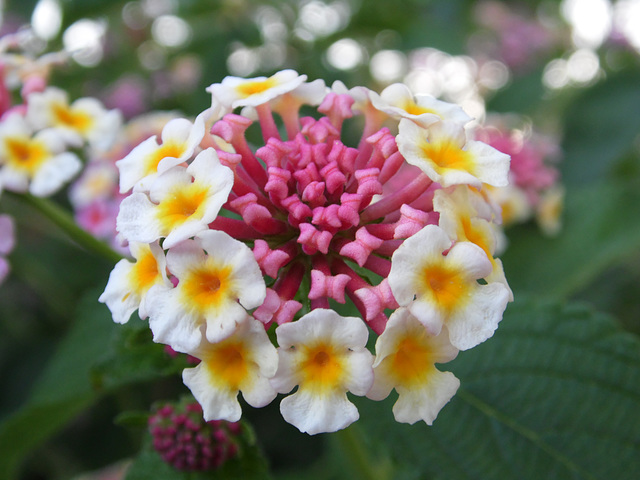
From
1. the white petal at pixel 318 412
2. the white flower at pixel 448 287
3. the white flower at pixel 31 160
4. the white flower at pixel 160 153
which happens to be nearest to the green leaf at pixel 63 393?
the white flower at pixel 31 160

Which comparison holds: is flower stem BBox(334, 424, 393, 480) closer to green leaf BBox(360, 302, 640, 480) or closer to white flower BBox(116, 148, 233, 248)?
green leaf BBox(360, 302, 640, 480)

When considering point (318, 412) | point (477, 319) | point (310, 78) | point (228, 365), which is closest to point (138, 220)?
point (228, 365)

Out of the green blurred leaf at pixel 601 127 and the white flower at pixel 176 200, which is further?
the green blurred leaf at pixel 601 127

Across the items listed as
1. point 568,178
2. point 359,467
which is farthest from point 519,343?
point 568,178

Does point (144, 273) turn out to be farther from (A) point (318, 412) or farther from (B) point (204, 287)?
(A) point (318, 412)

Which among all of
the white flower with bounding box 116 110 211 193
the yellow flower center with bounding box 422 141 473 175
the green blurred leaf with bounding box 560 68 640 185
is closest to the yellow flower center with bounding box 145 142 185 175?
the white flower with bounding box 116 110 211 193

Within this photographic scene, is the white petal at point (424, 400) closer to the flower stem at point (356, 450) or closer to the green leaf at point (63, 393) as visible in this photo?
the flower stem at point (356, 450)

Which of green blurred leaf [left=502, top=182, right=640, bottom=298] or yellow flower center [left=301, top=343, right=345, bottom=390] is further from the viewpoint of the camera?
green blurred leaf [left=502, top=182, right=640, bottom=298]
